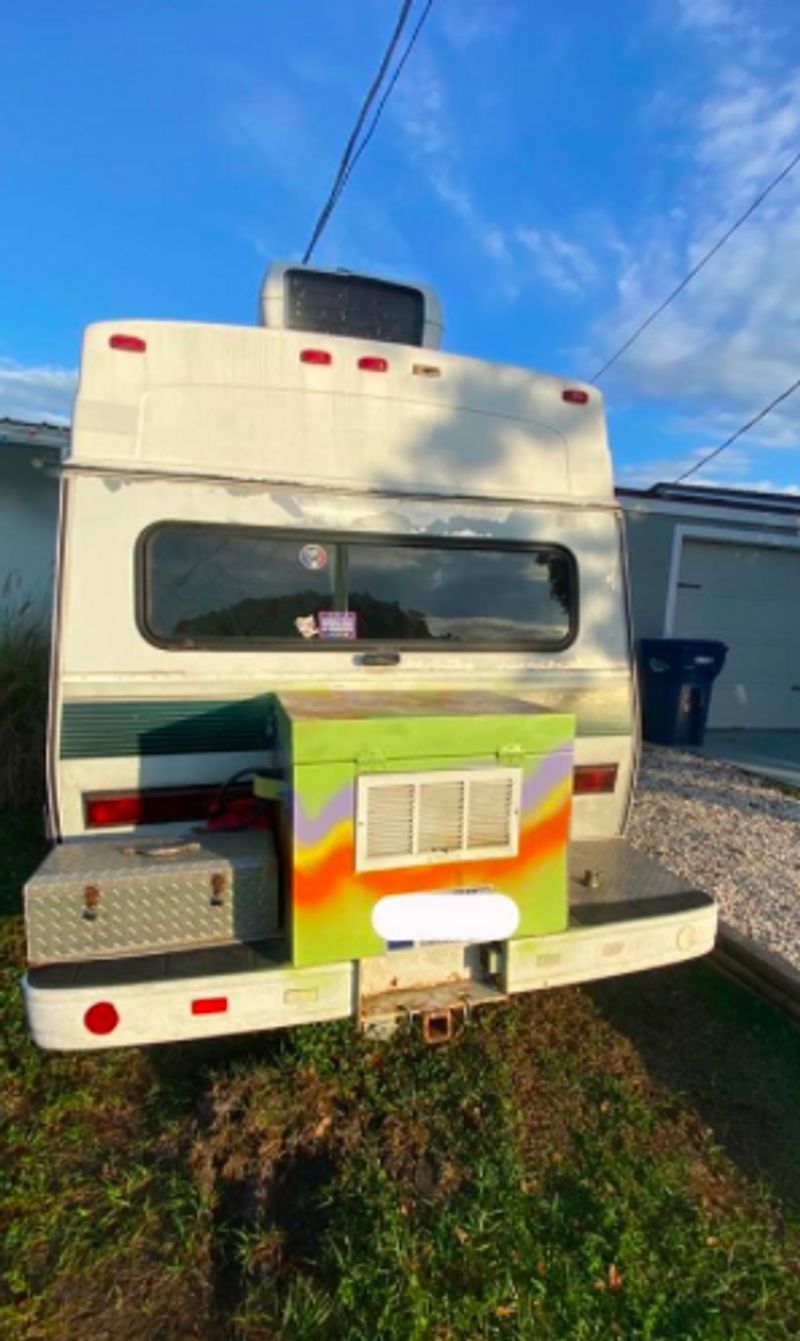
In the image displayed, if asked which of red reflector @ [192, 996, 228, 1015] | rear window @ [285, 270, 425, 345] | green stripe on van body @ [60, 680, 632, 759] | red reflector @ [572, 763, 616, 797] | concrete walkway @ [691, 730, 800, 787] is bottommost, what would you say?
red reflector @ [192, 996, 228, 1015]

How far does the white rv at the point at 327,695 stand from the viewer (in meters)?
2.35

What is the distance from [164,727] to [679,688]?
7.11 meters

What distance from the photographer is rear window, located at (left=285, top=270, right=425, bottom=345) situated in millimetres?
3791

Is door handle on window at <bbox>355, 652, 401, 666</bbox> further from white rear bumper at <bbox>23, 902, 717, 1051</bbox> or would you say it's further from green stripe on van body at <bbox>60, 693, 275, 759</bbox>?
white rear bumper at <bbox>23, 902, 717, 1051</bbox>

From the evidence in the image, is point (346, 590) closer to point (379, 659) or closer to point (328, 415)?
point (379, 659)

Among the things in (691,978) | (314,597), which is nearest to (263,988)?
(314,597)

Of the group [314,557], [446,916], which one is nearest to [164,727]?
[314,557]

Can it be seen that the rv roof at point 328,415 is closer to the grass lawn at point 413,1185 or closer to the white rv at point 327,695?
the white rv at point 327,695

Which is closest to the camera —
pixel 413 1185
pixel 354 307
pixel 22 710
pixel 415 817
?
pixel 413 1185

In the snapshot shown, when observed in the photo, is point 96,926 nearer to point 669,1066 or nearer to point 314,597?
point 314,597

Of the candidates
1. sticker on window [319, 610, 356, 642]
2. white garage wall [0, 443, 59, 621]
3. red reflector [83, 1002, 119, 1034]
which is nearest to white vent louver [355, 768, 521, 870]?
red reflector [83, 1002, 119, 1034]

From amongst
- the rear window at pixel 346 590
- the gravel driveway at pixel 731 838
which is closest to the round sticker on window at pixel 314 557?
the rear window at pixel 346 590

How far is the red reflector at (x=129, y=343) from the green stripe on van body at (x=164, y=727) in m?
1.36

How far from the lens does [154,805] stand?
9.36ft
